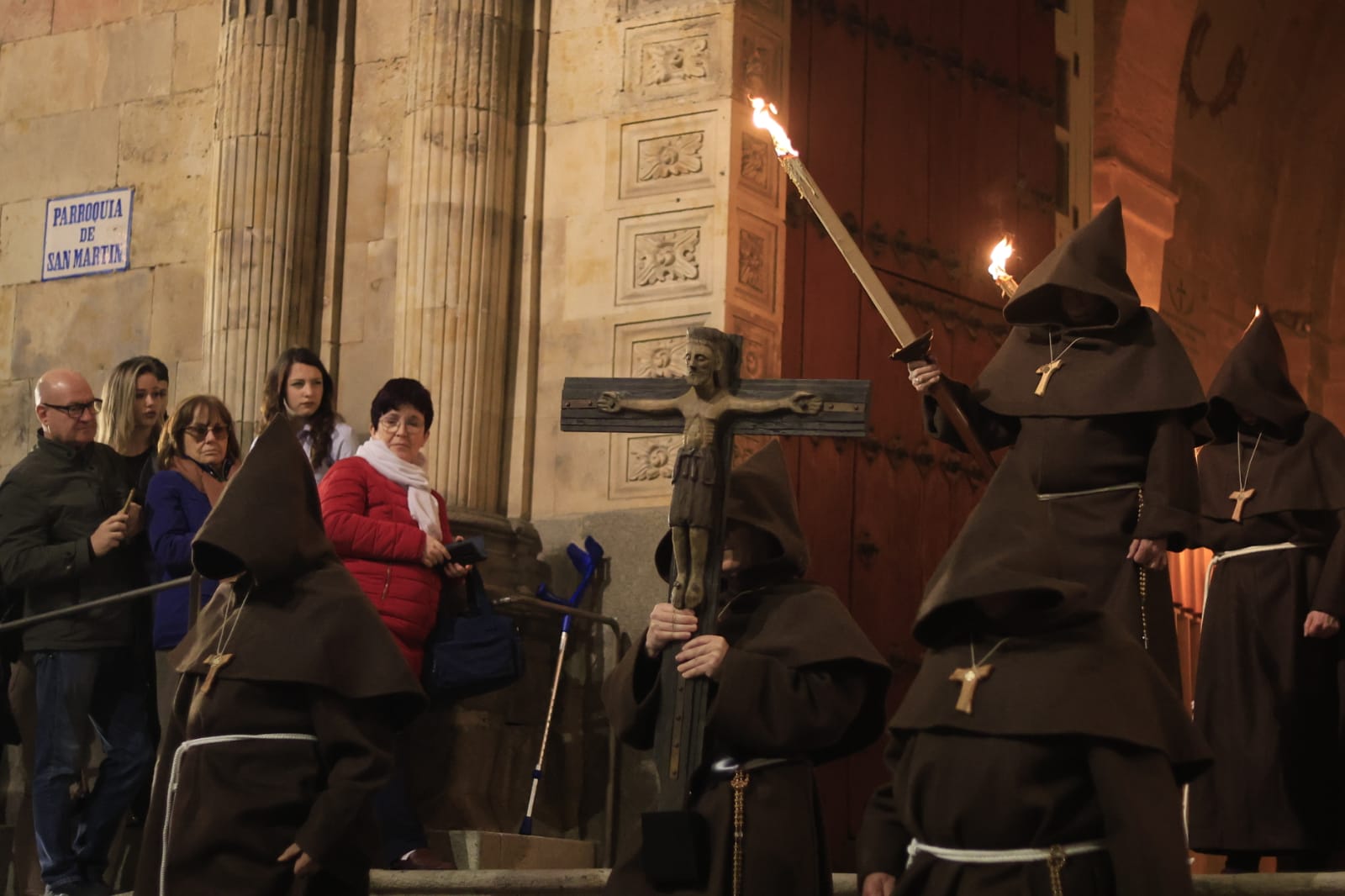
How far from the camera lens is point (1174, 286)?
14.8m

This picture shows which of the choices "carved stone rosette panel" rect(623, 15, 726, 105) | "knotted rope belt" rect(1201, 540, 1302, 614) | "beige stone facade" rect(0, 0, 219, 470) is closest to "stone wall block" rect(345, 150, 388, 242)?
"beige stone facade" rect(0, 0, 219, 470)

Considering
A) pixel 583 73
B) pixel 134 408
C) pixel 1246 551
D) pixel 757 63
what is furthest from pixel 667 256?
pixel 1246 551

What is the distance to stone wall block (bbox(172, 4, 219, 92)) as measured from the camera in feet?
37.6

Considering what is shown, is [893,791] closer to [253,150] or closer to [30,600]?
[30,600]

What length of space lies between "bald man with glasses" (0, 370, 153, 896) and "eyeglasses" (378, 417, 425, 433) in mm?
1020

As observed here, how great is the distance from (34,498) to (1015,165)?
568 cm

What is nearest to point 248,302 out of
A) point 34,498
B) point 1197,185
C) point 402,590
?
point 34,498

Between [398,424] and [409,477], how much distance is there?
20 cm

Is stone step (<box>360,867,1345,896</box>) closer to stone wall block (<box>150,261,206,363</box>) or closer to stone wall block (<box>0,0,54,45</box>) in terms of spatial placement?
stone wall block (<box>150,261,206,363</box>)

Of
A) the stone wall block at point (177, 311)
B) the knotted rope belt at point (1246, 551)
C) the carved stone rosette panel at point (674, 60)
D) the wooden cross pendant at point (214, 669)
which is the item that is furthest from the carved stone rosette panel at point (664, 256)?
the wooden cross pendant at point (214, 669)

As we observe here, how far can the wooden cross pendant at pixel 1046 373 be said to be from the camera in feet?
22.5

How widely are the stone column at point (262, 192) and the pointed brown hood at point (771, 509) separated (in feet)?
16.4

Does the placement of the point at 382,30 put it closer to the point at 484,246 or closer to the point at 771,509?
the point at 484,246

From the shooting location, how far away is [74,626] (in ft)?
27.6
